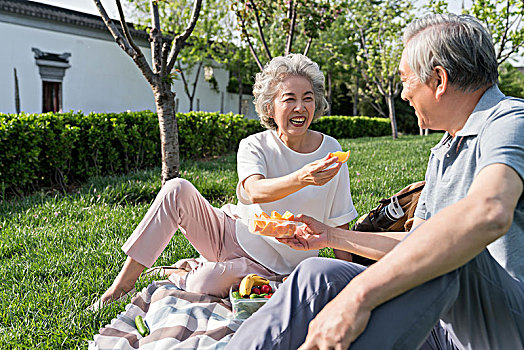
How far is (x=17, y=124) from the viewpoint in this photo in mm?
6762

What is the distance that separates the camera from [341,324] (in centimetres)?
147

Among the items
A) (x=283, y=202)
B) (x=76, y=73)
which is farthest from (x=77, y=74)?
(x=283, y=202)

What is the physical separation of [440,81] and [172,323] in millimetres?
1812

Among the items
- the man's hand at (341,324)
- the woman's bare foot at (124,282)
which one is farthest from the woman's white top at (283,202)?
the man's hand at (341,324)

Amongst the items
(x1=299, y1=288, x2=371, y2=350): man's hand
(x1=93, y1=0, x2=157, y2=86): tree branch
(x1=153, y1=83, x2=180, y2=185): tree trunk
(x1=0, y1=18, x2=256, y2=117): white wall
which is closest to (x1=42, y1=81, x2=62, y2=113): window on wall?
(x1=0, y1=18, x2=256, y2=117): white wall

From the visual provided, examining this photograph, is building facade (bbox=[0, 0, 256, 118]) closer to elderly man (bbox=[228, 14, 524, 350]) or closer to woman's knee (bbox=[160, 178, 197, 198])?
woman's knee (bbox=[160, 178, 197, 198])

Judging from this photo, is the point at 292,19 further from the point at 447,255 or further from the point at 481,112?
the point at 447,255

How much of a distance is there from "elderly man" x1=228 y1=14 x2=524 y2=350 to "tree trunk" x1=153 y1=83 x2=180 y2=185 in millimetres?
4439

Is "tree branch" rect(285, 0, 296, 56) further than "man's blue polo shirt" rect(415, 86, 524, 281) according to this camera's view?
Yes

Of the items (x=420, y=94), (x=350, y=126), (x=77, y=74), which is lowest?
(x=350, y=126)

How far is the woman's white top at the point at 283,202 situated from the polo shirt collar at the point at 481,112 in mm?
1325

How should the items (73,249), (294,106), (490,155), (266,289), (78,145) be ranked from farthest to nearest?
(78,145), (73,249), (294,106), (266,289), (490,155)

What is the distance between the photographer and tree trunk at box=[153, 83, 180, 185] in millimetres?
6036

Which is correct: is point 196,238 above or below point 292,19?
below
